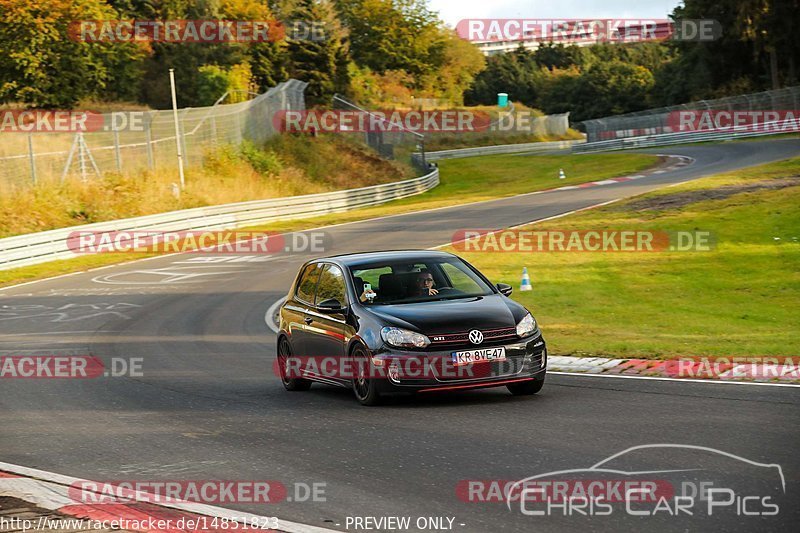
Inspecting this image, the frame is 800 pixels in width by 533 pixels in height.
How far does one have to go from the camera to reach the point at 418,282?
11.7 m

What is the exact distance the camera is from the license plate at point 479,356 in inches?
408

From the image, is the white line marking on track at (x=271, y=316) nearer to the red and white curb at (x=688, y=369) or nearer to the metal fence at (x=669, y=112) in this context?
the red and white curb at (x=688, y=369)

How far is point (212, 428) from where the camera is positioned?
10039 mm

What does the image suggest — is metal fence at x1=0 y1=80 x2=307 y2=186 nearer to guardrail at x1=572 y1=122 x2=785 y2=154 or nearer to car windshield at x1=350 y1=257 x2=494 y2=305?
car windshield at x1=350 y1=257 x2=494 y2=305

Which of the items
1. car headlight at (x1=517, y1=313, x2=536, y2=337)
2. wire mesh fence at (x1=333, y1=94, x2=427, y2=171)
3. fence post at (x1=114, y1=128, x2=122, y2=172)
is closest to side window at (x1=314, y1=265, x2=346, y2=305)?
car headlight at (x1=517, y1=313, x2=536, y2=337)

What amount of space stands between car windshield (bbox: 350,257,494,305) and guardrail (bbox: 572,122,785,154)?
61853mm

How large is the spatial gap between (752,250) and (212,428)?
1950cm

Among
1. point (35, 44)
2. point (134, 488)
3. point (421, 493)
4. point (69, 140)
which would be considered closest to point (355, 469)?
point (421, 493)

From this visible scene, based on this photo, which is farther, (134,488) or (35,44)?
(35,44)

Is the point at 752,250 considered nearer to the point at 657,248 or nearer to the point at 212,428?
the point at 657,248

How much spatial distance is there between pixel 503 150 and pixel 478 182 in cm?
2767

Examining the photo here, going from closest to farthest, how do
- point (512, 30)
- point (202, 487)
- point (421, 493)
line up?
point (421, 493)
point (202, 487)
point (512, 30)

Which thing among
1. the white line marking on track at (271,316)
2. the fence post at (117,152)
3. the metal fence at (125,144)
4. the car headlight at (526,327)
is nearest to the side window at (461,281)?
the car headlight at (526,327)

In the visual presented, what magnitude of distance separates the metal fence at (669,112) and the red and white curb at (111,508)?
7244 cm
